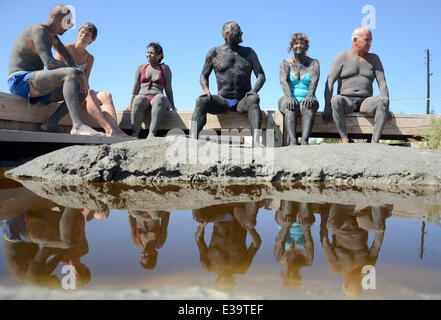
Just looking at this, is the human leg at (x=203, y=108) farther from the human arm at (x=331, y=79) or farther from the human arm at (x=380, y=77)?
the human arm at (x=380, y=77)

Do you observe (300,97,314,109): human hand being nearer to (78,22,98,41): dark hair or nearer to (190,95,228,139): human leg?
(190,95,228,139): human leg

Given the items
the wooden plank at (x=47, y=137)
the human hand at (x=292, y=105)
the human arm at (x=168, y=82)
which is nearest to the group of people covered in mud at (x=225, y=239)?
the wooden plank at (x=47, y=137)

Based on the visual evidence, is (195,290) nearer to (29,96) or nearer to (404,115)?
(29,96)

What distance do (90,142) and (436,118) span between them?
4161 mm

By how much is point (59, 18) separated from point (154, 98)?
127 cm

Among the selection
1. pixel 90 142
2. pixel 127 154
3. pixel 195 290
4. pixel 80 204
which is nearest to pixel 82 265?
pixel 195 290

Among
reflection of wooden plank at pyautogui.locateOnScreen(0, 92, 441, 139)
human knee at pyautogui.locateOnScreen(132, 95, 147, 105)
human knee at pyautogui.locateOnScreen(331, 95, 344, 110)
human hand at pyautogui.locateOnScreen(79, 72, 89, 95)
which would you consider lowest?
reflection of wooden plank at pyautogui.locateOnScreen(0, 92, 441, 139)

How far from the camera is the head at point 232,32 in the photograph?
137 inches

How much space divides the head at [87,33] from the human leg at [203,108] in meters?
1.63

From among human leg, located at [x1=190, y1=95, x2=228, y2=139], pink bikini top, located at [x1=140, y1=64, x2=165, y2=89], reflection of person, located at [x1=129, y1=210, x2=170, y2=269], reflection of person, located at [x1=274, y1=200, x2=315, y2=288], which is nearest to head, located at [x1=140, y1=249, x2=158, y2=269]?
reflection of person, located at [x1=129, y1=210, x2=170, y2=269]

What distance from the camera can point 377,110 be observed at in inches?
134

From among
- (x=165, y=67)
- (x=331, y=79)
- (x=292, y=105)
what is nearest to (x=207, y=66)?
(x=165, y=67)

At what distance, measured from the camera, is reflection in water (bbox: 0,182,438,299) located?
669mm

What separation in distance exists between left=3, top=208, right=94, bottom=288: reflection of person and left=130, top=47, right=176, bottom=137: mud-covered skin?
2570mm
